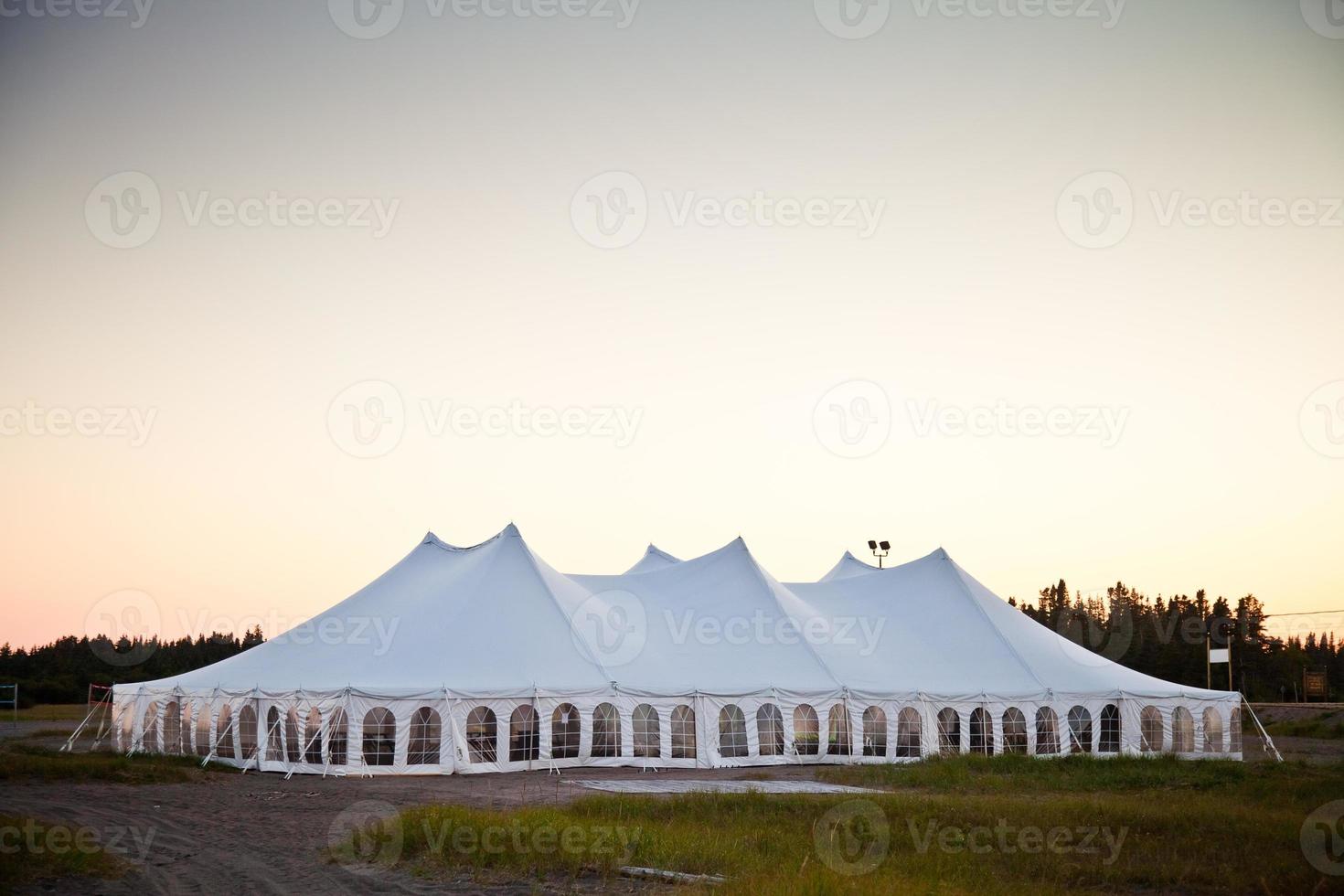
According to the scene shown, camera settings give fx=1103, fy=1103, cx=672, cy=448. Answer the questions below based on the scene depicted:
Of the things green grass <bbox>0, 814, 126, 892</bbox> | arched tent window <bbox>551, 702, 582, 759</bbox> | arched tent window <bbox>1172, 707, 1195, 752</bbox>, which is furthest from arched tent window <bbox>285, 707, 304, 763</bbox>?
arched tent window <bbox>1172, 707, 1195, 752</bbox>

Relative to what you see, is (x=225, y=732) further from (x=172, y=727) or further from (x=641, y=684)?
(x=641, y=684)

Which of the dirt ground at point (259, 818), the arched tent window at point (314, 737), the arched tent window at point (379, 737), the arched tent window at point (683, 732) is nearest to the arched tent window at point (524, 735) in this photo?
the dirt ground at point (259, 818)

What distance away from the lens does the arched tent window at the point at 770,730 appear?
26.4m

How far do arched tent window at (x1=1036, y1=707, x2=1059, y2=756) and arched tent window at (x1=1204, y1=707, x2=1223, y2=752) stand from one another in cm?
412

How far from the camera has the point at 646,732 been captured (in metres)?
25.5

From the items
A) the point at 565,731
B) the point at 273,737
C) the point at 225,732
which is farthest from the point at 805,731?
the point at 225,732

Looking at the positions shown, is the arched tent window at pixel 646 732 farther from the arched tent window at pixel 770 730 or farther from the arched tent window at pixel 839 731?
the arched tent window at pixel 839 731

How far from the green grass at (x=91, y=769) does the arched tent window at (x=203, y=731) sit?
1321 millimetres

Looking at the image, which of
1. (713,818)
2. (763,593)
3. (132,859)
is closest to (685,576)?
(763,593)

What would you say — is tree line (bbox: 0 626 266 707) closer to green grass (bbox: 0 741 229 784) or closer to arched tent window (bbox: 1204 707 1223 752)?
green grass (bbox: 0 741 229 784)

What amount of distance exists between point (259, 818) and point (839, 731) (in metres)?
15.0

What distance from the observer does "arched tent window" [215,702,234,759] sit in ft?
77.3

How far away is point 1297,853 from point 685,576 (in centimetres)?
2063

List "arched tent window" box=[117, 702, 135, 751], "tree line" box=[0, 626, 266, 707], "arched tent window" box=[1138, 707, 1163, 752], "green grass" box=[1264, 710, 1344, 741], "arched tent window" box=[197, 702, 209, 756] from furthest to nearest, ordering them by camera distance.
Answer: "tree line" box=[0, 626, 266, 707] → "green grass" box=[1264, 710, 1344, 741] → "arched tent window" box=[1138, 707, 1163, 752] → "arched tent window" box=[117, 702, 135, 751] → "arched tent window" box=[197, 702, 209, 756]
